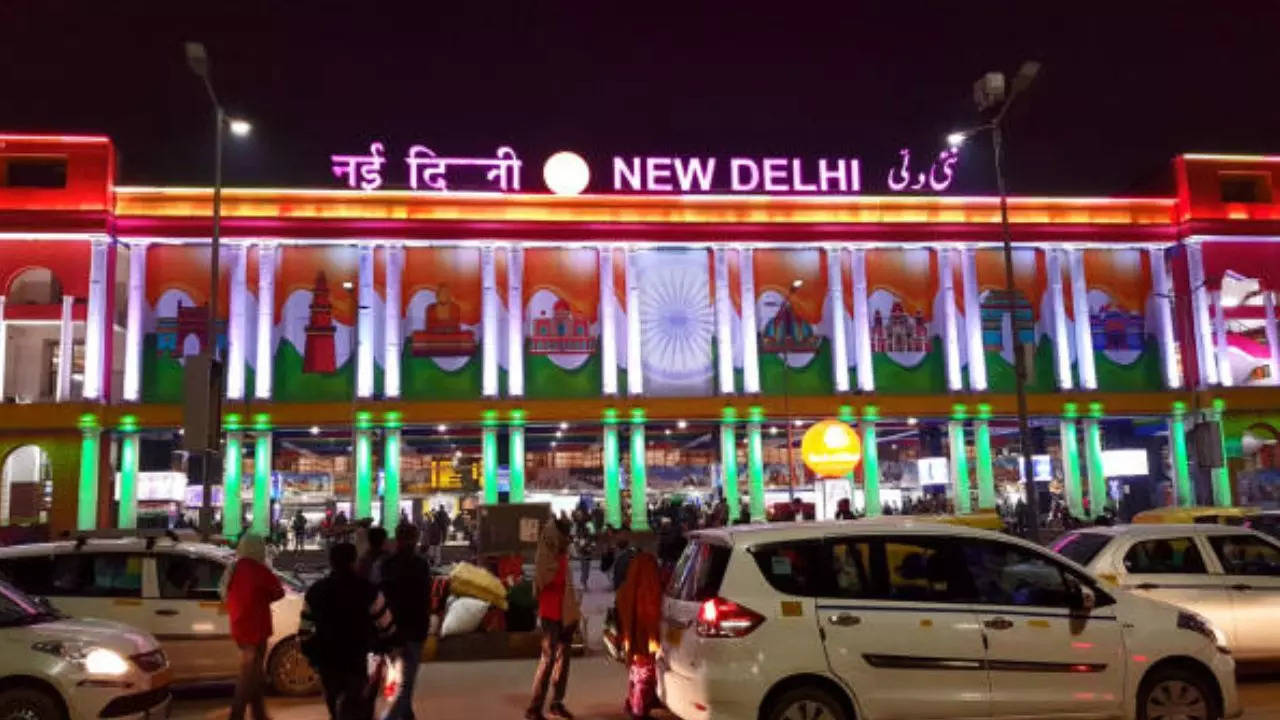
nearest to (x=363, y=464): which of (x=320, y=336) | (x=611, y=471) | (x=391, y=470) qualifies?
(x=391, y=470)

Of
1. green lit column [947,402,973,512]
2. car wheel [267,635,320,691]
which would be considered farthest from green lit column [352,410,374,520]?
car wheel [267,635,320,691]

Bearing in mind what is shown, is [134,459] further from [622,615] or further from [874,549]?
[874,549]

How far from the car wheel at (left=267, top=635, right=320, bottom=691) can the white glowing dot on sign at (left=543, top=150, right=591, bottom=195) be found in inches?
1181

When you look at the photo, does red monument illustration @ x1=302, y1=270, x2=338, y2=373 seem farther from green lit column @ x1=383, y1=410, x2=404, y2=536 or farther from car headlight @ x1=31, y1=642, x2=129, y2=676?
car headlight @ x1=31, y1=642, x2=129, y2=676

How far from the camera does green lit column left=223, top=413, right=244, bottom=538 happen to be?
37938 mm

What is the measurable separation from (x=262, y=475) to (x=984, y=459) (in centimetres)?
2711

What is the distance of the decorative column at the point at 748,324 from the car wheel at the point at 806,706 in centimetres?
3349

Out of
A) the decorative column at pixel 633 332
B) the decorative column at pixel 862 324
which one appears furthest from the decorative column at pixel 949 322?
the decorative column at pixel 633 332

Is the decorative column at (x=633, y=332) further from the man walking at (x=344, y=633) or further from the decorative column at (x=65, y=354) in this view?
the man walking at (x=344, y=633)

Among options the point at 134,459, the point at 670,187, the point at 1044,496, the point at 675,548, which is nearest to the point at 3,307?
the point at 134,459

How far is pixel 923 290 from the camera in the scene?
43.3 m

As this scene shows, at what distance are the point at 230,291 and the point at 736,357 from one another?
1907 cm

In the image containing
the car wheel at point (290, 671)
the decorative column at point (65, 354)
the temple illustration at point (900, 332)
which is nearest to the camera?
the car wheel at point (290, 671)

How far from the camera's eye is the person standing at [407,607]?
9281mm
